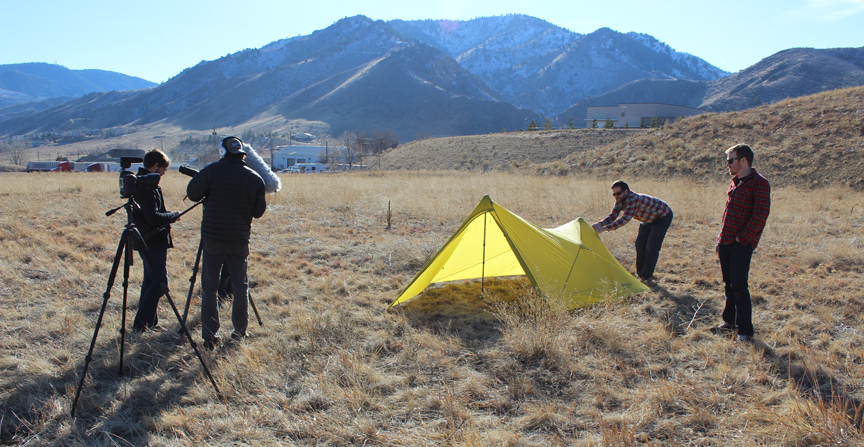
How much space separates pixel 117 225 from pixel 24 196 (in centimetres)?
699

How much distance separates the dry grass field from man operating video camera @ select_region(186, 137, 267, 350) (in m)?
0.63

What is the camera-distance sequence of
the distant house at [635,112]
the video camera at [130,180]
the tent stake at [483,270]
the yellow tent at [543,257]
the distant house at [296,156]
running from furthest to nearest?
the distant house at [296,156] < the distant house at [635,112] < the tent stake at [483,270] < the yellow tent at [543,257] < the video camera at [130,180]

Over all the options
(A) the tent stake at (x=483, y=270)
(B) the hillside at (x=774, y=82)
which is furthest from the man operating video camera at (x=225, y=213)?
(B) the hillside at (x=774, y=82)

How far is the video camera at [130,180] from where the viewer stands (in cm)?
336

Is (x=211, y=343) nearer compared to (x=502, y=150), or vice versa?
(x=211, y=343)

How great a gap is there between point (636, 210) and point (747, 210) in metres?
1.81

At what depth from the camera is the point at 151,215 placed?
4.12 metres

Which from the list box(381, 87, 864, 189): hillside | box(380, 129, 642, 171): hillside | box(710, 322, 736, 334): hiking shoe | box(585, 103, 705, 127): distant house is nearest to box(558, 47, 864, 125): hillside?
box(585, 103, 705, 127): distant house

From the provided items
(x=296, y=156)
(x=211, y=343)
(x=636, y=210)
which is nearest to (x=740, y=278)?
(x=636, y=210)

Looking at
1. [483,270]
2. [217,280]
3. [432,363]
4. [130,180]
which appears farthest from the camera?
[483,270]

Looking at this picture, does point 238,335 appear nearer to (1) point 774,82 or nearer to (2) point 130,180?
(2) point 130,180

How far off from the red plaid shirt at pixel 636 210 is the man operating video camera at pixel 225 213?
4431mm

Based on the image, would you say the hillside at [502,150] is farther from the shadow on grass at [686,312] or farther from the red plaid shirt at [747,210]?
the red plaid shirt at [747,210]

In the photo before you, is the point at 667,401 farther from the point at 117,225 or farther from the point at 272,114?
the point at 272,114
